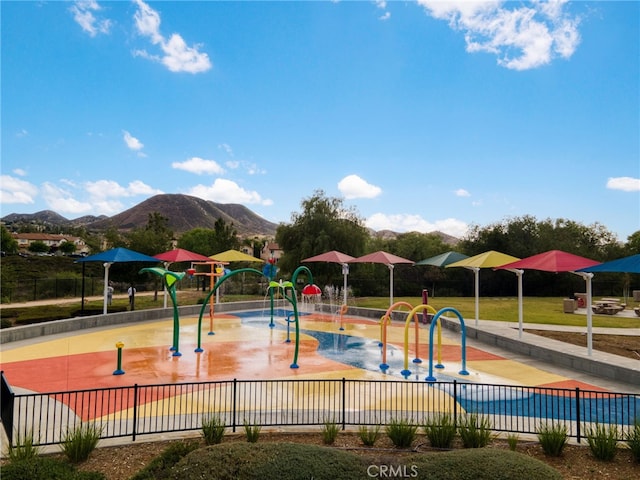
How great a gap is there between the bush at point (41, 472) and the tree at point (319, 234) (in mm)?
29243

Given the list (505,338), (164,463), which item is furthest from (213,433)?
(505,338)

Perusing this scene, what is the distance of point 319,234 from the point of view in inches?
1401

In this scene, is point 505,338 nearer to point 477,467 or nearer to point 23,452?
point 477,467

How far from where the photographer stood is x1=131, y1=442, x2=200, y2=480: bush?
5699 mm

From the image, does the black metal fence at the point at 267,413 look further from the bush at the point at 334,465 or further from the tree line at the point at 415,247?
the tree line at the point at 415,247

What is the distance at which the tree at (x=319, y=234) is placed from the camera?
1390 inches

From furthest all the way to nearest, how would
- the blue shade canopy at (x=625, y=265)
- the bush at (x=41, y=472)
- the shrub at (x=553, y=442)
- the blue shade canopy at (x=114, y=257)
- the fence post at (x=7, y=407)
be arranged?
the blue shade canopy at (x=114, y=257) → the blue shade canopy at (x=625, y=265) → the fence post at (x=7, y=407) → the shrub at (x=553, y=442) → the bush at (x=41, y=472)

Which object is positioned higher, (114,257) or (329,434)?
(114,257)

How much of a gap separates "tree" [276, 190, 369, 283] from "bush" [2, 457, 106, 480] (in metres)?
29.2

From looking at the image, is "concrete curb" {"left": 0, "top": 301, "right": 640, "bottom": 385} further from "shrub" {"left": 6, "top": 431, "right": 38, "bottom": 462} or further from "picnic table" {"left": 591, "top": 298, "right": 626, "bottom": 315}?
"shrub" {"left": 6, "top": 431, "right": 38, "bottom": 462}

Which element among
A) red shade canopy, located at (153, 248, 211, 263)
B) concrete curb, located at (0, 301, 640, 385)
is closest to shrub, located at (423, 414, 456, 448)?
concrete curb, located at (0, 301, 640, 385)

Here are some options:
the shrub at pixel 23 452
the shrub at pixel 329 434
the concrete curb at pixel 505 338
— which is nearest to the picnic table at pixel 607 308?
the concrete curb at pixel 505 338

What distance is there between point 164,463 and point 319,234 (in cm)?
2988

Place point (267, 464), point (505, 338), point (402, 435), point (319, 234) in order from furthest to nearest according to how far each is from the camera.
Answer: point (319, 234) < point (505, 338) < point (402, 435) < point (267, 464)
